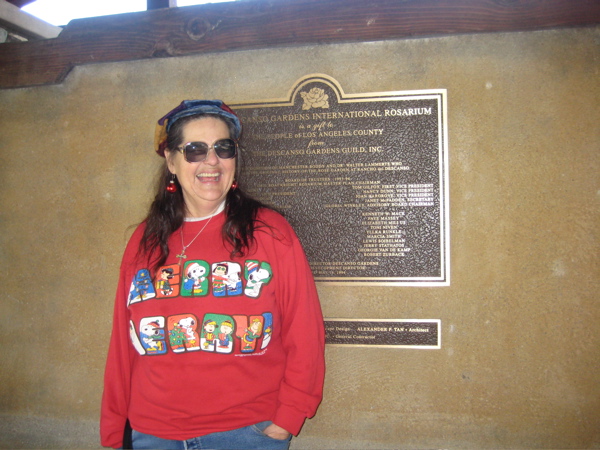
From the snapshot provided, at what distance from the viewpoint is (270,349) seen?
6.88 feet

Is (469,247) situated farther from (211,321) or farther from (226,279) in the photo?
(211,321)

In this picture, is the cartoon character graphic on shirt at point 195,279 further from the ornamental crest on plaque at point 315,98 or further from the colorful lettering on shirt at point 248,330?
the ornamental crest on plaque at point 315,98

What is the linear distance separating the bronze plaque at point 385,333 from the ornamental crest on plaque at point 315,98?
148 cm

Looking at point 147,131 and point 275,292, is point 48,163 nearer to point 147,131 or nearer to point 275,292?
point 147,131

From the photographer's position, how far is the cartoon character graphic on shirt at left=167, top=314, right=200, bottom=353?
198cm

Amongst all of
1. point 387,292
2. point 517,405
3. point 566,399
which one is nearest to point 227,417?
point 387,292

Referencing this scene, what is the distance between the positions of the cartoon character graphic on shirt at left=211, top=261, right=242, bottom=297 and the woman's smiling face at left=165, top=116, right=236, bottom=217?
0.36 m

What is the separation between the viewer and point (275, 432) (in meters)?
1.99

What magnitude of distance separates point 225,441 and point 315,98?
213cm

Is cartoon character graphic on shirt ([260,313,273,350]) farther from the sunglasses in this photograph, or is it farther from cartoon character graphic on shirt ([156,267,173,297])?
the sunglasses

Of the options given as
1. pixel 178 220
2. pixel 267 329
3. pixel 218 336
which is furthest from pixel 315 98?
pixel 218 336

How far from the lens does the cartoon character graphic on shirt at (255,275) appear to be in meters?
2.03

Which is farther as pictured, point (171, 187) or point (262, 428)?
point (171, 187)

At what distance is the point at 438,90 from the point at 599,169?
115 cm
